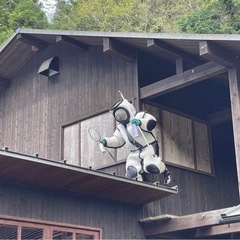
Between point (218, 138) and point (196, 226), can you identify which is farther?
point (218, 138)

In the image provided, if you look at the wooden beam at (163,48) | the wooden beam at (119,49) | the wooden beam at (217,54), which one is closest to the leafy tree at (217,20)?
the wooden beam at (119,49)

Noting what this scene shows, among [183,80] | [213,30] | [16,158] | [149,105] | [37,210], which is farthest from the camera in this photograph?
[213,30]

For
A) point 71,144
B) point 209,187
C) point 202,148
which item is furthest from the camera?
point 71,144

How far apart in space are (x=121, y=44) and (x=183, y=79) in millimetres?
1396

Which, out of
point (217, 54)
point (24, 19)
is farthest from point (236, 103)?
point (24, 19)

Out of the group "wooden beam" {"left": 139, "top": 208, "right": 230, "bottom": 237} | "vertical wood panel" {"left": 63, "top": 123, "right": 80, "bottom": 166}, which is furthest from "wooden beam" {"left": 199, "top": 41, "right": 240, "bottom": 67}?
"vertical wood panel" {"left": 63, "top": 123, "right": 80, "bottom": 166}

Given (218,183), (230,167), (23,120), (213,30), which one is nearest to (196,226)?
(218,183)

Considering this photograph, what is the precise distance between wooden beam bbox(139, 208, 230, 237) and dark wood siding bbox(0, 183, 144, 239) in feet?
0.57

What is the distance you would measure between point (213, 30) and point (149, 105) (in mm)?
4657

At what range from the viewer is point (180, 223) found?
26.2 feet

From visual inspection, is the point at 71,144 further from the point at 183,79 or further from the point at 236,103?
the point at 236,103

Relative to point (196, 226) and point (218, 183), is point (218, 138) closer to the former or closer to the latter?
point (218, 183)

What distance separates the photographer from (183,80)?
8.29 m

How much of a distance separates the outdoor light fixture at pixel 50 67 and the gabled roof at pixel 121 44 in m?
0.40
